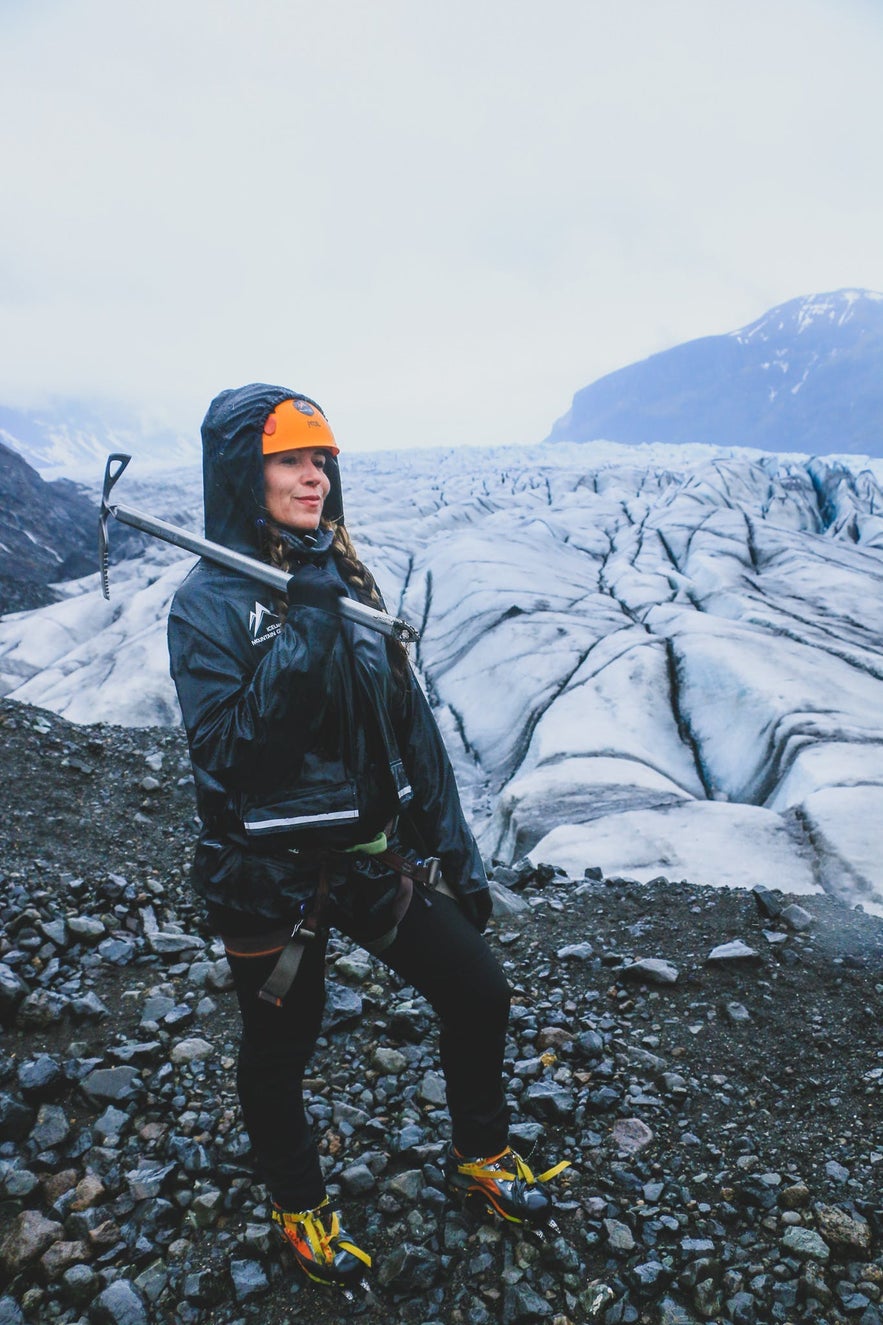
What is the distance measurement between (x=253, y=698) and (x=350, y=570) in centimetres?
79

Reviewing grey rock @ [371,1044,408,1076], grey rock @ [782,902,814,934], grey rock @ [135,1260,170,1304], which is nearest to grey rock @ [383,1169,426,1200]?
grey rock @ [371,1044,408,1076]

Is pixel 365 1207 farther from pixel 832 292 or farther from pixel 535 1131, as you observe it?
pixel 832 292

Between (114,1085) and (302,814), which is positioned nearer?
(302,814)

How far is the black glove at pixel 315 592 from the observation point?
2.05m

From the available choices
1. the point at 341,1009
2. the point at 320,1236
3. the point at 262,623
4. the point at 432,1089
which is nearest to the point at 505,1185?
the point at 320,1236

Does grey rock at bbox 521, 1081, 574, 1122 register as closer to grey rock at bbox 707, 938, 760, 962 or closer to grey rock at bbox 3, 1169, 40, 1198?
grey rock at bbox 707, 938, 760, 962

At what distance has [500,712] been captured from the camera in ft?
53.8

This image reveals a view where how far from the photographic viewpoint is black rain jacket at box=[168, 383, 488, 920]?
6.60 ft

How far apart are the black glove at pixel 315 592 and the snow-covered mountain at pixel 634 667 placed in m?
6.13

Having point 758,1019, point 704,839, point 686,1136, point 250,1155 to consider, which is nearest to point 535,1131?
point 686,1136

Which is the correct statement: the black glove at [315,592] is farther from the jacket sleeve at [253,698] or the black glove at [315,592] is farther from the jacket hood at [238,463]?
the jacket hood at [238,463]

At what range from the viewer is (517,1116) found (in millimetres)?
3275

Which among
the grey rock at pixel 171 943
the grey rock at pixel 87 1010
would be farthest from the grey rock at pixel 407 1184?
the grey rock at pixel 171 943

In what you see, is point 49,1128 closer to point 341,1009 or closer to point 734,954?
point 341,1009
